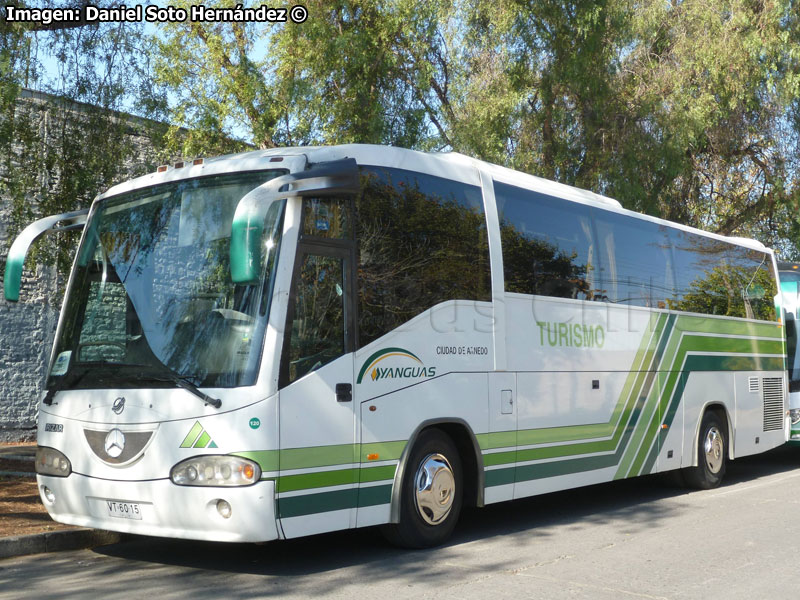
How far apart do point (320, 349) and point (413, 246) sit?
1491mm

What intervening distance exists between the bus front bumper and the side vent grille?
9.94 metres

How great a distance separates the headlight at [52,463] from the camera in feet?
23.6

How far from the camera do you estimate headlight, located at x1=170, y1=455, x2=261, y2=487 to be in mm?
6449

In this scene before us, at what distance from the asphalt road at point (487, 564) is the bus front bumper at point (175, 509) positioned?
1.34ft

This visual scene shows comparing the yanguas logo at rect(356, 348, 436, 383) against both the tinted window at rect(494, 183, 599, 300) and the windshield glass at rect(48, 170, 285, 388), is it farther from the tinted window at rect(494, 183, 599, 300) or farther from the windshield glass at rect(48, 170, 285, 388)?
the tinted window at rect(494, 183, 599, 300)

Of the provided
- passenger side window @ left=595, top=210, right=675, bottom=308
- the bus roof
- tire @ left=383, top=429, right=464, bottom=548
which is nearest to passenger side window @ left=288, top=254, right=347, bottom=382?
the bus roof

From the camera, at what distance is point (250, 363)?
21.6 ft

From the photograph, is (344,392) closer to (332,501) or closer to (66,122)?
(332,501)

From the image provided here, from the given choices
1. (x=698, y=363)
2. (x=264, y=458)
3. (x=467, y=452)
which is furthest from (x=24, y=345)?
(x=698, y=363)

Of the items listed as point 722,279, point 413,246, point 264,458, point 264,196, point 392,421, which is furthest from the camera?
point 722,279

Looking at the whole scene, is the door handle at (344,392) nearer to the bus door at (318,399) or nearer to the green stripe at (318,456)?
the bus door at (318,399)

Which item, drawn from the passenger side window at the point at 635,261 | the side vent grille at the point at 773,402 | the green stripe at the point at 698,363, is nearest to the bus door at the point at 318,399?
the passenger side window at the point at 635,261

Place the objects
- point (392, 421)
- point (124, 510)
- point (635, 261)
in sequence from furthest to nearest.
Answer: point (635, 261) → point (392, 421) → point (124, 510)

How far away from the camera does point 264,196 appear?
6227 mm
